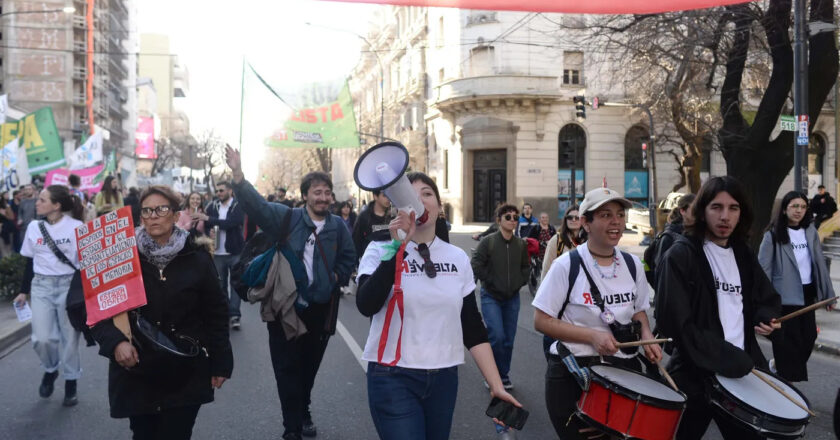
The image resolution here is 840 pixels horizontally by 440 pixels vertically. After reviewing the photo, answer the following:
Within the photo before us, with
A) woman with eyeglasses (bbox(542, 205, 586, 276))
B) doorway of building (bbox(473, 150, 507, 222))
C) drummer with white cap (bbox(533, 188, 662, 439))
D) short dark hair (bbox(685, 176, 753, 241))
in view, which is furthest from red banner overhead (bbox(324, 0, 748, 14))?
doorway of building (bbox(473, 150, 507, 222))

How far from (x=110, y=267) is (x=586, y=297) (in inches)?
86.0

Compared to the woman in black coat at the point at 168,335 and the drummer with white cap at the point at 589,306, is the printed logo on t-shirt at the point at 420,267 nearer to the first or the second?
the drummer with white cap at the point at 589,306

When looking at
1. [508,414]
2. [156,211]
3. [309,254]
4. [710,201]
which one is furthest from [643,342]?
[309,254]

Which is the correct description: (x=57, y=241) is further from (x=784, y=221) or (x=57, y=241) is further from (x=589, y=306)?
(x=784, y=221)

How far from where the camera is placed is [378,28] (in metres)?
58.0

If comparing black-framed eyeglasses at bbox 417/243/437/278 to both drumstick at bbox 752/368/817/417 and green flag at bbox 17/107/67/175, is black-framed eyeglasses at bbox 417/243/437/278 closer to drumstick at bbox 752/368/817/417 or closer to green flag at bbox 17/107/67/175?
drumstick at bbox 752/368/817/417

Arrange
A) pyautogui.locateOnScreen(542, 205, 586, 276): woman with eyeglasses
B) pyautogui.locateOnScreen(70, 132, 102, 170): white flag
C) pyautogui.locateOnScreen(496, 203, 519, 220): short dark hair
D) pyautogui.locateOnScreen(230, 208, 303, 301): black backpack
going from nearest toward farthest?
pyautogui.locateOnScreen(230, 208, 303, 301): black backpack
pyautogui.locateOnScreen(542, 205, 586, 276): woman with eyeglasses
pyautogui.locateOnScreen(496, 203, 519, 220): short dark hair
pyautogui.locateOnScreen(70, 132, 102, 170): white flag

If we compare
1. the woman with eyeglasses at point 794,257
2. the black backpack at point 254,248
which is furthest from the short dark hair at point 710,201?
the woman with eyeglasses at point 794,257

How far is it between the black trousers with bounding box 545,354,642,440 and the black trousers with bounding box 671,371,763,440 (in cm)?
21

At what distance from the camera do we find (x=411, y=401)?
10.2 feet

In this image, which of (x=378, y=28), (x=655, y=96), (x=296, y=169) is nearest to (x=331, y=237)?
(x=655, y=96)

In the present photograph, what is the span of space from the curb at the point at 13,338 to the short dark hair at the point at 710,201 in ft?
25.3

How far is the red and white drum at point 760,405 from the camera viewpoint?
3.01m

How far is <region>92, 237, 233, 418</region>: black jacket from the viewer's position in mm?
3359
